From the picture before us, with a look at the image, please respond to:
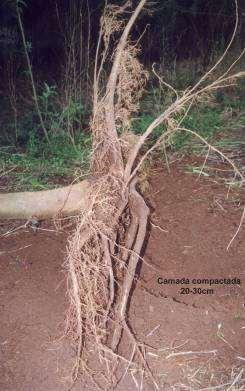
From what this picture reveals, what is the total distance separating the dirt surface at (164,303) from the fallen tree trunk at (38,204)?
0.44 feet

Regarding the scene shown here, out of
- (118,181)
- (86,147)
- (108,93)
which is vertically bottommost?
(86,147)

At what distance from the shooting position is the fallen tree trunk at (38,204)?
11.4 feet

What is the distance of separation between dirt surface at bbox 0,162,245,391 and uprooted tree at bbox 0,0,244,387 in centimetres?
10

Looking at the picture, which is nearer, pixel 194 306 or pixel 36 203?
pixel 194 306

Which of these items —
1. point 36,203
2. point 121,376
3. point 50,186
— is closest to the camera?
point 121,376

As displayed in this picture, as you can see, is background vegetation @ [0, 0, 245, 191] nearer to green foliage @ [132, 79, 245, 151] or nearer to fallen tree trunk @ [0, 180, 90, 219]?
green foliage @ [132, 79, 245, 151]

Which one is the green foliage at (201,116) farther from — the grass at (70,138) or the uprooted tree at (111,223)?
the uprooted tree at (111,223)

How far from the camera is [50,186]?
3926 millimetres

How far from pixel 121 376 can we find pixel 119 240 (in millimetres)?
778

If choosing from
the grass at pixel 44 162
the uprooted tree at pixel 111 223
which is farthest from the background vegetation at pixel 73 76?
the uprooted tree at pixel 111 223

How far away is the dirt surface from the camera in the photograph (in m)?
2.31

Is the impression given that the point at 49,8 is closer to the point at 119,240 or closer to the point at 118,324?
the point at 119,240

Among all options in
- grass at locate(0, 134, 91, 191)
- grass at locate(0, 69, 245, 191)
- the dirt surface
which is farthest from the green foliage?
the dirt surface

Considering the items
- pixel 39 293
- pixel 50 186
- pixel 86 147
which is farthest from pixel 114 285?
pixel 86 147
